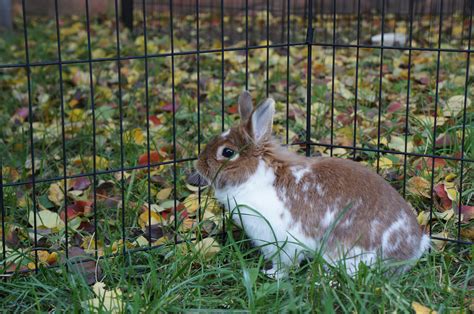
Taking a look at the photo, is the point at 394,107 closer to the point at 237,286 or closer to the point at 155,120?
the point at 155,120

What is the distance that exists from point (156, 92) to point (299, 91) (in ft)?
3.59

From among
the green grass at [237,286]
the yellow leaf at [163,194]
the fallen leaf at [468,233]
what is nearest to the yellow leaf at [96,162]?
the yellow leaf at [163,194]

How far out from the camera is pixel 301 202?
9.87 ft

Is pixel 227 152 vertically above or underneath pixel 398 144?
above

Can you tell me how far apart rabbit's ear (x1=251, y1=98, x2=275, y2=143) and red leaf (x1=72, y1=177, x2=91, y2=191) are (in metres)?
1.41

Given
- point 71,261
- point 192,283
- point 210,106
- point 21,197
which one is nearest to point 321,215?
point 192,283

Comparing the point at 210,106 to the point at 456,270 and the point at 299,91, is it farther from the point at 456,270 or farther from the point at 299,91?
the point at 456,270

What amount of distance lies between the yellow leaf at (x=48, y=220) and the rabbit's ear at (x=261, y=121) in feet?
3.61

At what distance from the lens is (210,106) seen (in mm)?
5266

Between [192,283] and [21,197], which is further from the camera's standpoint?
[21,197]

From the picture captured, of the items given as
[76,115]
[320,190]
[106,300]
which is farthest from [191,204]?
[76,115]

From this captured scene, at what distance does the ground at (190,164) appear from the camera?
280 cm

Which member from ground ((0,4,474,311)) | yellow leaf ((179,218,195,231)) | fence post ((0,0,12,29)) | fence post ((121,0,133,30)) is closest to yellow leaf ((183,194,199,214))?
ground ((0,4,474,311))

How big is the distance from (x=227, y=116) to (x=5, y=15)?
514 centimetres
